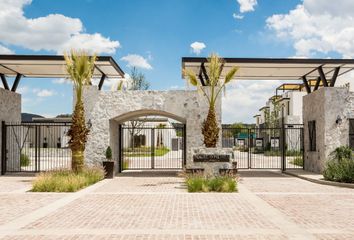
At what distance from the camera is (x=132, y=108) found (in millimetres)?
20453

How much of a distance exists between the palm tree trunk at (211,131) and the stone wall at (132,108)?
151 centimetres

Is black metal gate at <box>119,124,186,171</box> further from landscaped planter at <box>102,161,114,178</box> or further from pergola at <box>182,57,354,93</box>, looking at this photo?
landscaped planter at <box>102,161,114,178</box>

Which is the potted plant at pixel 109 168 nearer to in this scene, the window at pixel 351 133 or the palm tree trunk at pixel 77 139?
the palm tree trunk at pixel 77 139

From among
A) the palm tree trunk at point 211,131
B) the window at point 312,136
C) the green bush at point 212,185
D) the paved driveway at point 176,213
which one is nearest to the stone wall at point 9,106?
the paved driveway at point 176,213

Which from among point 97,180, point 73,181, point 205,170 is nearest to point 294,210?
point 205,170

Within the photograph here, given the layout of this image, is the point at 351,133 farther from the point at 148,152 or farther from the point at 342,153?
the point at 148,152

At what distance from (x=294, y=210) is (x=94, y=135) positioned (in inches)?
461

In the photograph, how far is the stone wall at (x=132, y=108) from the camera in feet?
67.1

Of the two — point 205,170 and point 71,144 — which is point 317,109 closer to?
point 205,170

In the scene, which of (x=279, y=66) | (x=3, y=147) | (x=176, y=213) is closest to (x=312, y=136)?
(x=279, y=66)

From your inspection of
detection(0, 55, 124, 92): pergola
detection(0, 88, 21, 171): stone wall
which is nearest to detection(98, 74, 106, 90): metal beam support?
detection(0, 55, 124, 92): pergola

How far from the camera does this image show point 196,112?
20.6 metres

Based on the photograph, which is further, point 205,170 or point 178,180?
point 178,180

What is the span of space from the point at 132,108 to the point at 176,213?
10310 mm
